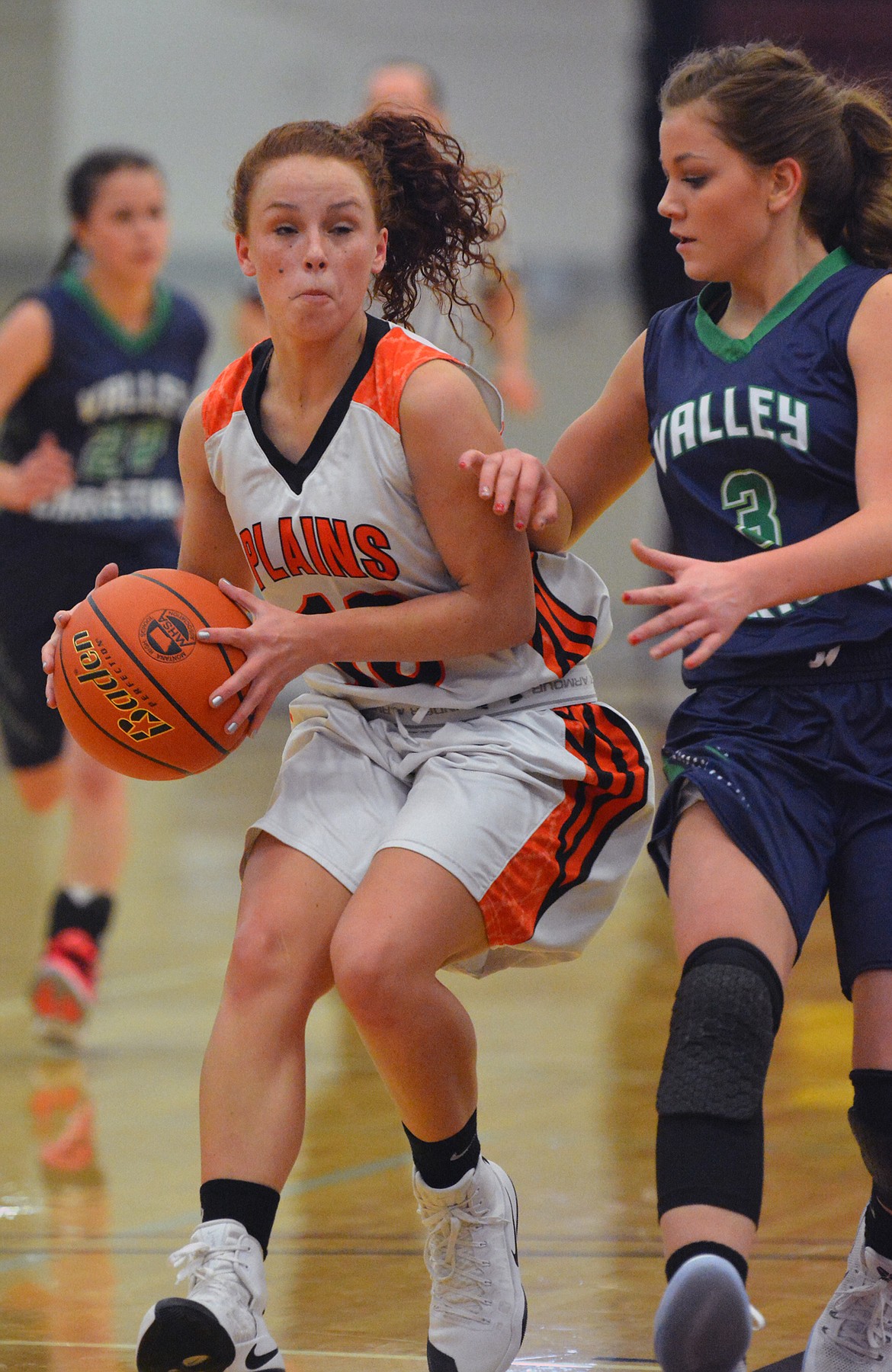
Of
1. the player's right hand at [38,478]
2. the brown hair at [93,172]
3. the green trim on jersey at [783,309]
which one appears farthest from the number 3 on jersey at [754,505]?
the brown hair at [93,172]

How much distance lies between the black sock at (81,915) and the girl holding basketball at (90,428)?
0.08m

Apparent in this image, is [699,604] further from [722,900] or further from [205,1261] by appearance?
[205,1261]

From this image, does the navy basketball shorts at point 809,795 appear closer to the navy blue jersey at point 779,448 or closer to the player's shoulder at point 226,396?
the navy blue jersey at point 779,448

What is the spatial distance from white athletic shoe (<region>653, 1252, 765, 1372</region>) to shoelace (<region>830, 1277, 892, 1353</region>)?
1.72 feet

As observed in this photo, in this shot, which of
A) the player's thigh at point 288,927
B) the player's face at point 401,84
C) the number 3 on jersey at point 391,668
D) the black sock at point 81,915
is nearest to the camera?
the player's thigh at point 288,927

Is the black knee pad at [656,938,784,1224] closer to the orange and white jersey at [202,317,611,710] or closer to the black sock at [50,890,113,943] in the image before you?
the orange and white jersey at [202,317,611,710]

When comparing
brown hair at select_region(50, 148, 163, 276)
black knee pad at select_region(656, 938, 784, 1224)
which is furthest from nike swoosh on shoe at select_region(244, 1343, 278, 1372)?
brown hair at select_region(50, 148, 163, 276)

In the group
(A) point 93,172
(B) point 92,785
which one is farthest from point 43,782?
(A) point 93,172

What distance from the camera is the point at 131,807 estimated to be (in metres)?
8.20

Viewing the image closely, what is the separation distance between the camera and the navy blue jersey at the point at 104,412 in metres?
4.66

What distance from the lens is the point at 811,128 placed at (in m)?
2.28

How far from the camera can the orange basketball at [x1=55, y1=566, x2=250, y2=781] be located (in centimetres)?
236

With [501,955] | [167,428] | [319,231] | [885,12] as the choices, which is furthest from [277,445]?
[885,12]

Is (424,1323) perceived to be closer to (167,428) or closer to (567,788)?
(567,788)
